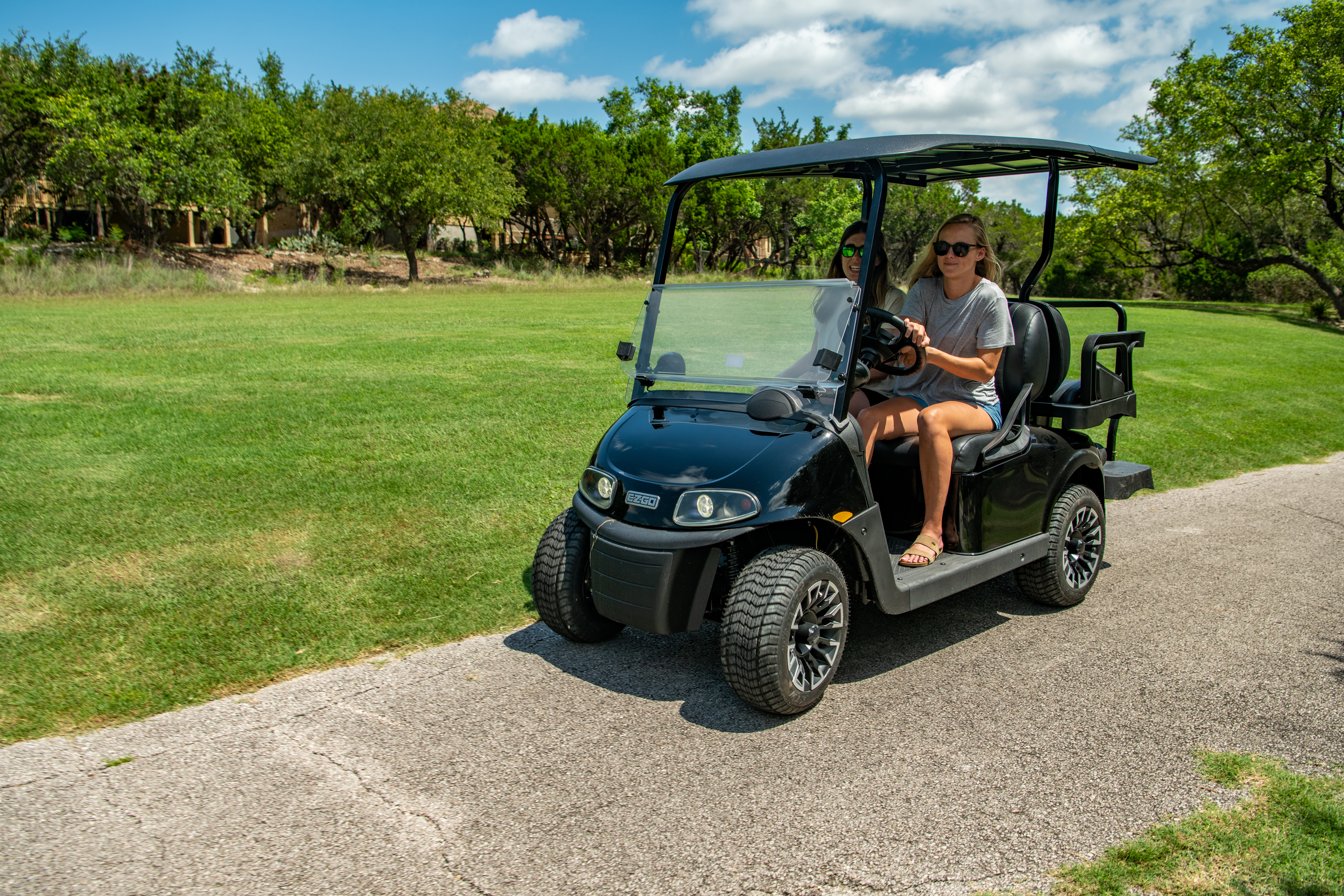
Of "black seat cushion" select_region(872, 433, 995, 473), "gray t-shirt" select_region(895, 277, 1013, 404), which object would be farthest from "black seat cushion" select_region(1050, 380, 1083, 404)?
"black seat cushion" select_region(872, 433, 995, 473)

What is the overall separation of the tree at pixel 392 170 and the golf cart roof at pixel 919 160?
111 feet

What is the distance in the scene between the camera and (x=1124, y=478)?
205 inches

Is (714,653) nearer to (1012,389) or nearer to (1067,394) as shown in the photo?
(1012,389)

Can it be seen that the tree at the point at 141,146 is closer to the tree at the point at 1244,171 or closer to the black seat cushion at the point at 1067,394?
the tree at the point at 1244,171

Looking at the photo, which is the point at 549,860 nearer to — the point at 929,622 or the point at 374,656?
the point at 374,656

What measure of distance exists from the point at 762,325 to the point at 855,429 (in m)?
0.64

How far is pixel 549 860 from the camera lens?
2.75 metres

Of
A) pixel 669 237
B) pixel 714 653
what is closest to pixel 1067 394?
pixel 669 237

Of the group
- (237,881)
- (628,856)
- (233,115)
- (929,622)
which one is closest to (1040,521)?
(929,622)

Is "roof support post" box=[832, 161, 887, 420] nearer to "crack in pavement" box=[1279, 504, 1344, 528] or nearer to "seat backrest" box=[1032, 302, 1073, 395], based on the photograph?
"seat backrest" box=[1032, 302, 1073, 395]

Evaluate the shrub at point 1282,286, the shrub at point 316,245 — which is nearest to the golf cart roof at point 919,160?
the shrub at point 1282,286

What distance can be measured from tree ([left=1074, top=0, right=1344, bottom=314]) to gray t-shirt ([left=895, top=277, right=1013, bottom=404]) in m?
25.2

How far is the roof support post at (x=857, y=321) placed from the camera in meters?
3.87

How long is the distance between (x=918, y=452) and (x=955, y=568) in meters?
0.52
